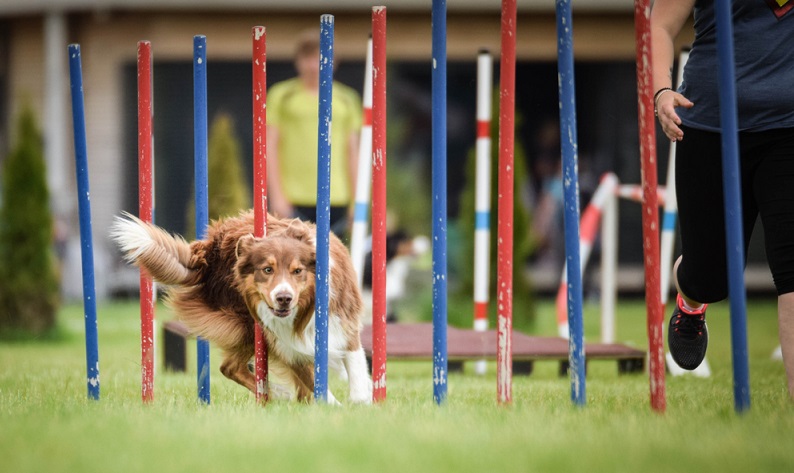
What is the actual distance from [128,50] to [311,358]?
1065cm

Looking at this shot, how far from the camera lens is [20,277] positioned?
8461mm

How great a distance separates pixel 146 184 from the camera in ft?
12.1

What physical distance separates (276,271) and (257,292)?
0.38 feet

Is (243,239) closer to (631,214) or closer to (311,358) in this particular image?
(311,358)

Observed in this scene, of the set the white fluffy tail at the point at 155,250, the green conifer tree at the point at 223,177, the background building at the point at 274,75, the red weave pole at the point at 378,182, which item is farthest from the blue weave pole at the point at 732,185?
the background building at the point at 274,75

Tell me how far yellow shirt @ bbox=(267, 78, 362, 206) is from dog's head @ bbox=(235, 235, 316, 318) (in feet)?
8.52

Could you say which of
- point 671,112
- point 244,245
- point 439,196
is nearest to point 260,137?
point 244,245

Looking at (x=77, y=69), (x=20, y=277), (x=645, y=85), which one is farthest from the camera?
(x=20, y=277)

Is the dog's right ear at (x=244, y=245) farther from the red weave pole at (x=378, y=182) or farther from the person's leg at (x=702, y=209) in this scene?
the person's leg at (x=702, y=209)

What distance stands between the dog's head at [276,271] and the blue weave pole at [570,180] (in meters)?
0.98

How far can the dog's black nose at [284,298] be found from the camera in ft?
11.8

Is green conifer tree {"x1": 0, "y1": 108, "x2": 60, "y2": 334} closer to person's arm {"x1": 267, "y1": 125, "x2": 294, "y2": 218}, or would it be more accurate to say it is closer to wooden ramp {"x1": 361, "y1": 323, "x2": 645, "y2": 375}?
person's arm {"x1": 267, "y1": 125, "x2": 294, "y2": 218}

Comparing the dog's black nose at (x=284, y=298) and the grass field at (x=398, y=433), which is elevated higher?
the dog's black nose at (x=284, y=298)

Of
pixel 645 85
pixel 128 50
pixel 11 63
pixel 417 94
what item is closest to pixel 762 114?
pixel 645 85
